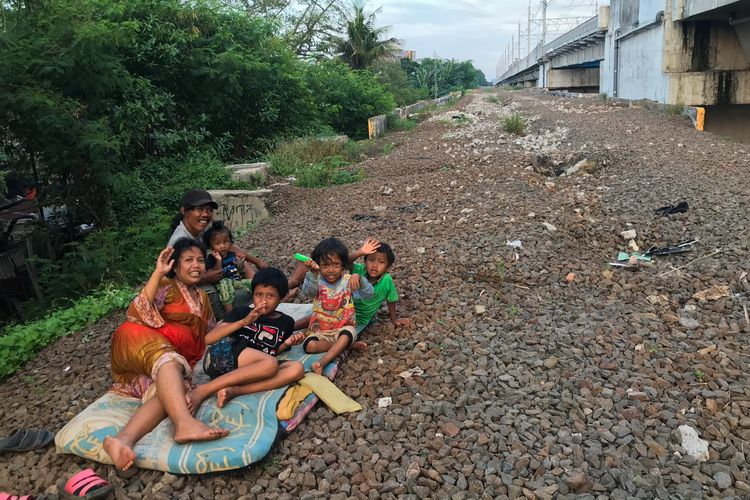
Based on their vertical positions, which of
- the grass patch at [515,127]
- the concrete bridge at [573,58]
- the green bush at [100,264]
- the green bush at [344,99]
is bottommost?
the green bush at [100,264]

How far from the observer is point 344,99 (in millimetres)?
18594

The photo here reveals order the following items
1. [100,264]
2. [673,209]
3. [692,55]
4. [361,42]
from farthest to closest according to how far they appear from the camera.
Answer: [361,42]
[692,55]
[100,264]
[673,209]

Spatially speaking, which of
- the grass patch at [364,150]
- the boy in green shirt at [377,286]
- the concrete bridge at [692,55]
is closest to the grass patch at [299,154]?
the grass patch at [364,150]

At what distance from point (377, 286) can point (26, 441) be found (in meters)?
2.26

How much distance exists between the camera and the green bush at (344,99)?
17.4 m

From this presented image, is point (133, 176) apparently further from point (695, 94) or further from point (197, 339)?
point (695, 94)

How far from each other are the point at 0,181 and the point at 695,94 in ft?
57.0

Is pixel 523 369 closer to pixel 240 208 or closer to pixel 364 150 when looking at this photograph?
pixel 240 208

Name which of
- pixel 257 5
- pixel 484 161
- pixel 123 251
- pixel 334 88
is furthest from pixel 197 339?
pixel 257 5

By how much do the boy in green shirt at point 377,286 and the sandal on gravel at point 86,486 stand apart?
73.0 inches

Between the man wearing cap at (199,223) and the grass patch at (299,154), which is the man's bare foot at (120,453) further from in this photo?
the grass patch at (299,154)

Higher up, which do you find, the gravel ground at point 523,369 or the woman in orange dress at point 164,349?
the woman in orange dress at point 164,349

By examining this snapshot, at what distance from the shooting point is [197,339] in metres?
3.35

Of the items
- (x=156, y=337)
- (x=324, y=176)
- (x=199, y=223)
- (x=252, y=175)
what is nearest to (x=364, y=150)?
(x=324, y=176)
